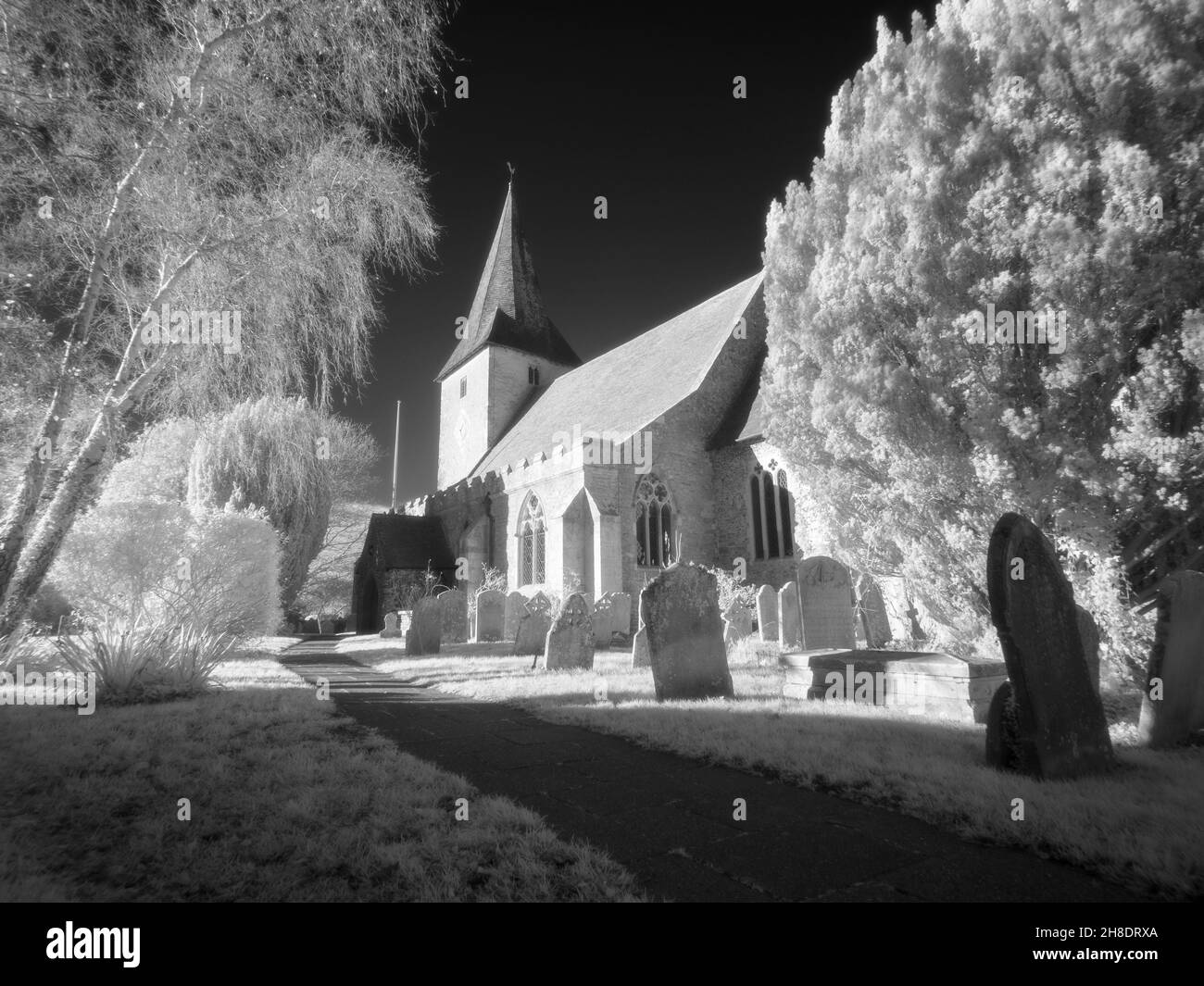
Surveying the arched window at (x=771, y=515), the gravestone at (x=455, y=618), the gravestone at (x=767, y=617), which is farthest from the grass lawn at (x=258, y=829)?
the arched window at (x=771, y=515)

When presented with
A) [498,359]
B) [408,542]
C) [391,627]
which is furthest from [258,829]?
[498,359]

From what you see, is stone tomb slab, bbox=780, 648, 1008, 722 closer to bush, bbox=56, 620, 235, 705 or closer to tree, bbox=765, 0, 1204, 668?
tree, bbox=765, 0, 1204, 668

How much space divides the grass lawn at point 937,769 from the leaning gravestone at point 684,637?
A: 1.04 ft

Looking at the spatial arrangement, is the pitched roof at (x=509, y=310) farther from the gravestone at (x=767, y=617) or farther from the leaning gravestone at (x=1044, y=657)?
the leaning gravestone at (x=1044, y=657)

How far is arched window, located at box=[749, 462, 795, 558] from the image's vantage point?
16.7 meters

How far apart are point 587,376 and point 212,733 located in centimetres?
2163

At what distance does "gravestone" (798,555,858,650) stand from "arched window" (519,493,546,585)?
473 inches

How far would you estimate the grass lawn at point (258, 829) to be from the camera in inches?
89.7

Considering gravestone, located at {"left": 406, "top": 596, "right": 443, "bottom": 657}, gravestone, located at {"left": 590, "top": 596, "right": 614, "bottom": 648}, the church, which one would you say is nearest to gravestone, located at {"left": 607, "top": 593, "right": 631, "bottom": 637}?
gravestone, located at {"left": 590, "top": 596, "right": 614, "bottom": 648}

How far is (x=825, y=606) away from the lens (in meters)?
8.77

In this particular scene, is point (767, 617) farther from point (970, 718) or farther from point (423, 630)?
point (423, 630)

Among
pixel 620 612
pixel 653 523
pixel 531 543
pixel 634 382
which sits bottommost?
pixel 620 612

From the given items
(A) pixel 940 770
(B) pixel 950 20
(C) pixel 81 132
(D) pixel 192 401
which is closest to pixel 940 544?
(A) pixel 940 770

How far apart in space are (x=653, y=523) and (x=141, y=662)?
13.1 meters
